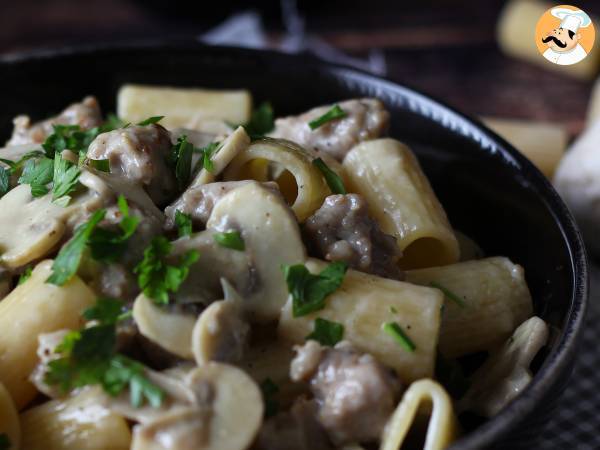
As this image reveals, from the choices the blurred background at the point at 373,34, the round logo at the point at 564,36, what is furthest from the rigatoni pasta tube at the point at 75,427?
the blurred background at the point at 373,34

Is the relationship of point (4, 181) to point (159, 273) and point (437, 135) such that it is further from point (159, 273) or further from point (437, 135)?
point (437, 135)

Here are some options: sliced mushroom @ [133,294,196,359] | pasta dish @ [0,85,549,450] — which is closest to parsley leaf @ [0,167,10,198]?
pasta dish @ [0,85,549,450]

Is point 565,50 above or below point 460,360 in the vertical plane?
above

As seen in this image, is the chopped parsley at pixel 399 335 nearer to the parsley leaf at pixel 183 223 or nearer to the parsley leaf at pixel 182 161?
the parsley leaf at pixel 183 223

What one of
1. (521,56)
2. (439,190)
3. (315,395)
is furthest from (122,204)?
(521,56)

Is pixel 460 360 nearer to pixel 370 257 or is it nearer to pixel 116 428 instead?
pixel 370 257

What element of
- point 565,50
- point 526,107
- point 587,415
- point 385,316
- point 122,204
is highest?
point 565,50

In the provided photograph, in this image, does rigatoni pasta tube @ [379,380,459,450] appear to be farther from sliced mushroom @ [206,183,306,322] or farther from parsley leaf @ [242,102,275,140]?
parsley leaf @ [242,102,275,140]
